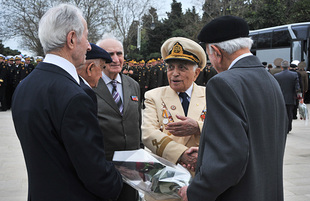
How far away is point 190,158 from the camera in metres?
2.25

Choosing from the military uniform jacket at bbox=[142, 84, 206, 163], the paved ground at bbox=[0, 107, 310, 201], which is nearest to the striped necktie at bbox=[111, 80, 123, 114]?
the military uniform jacket at bbox=[142, 84, 206, 163]

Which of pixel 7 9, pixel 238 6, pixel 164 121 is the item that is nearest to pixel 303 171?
pixel 164 121

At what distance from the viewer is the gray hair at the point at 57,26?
5.46ft

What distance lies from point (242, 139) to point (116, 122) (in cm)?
145

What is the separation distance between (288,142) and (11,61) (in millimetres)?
13619

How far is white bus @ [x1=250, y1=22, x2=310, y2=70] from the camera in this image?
18.5m

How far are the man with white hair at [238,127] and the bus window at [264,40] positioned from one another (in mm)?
20432

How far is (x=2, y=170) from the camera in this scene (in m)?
5.77

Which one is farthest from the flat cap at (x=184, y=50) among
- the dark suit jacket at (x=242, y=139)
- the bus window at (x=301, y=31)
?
the bus window at (x=301, y=31)

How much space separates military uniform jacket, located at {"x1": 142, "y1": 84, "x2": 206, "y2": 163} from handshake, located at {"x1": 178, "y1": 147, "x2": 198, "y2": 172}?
0.17 metres

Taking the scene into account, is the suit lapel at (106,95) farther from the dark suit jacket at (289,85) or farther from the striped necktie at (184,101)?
the dark suit jacket at (289,85)

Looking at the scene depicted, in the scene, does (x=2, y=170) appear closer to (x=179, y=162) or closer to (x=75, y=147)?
(x=179, y=162)

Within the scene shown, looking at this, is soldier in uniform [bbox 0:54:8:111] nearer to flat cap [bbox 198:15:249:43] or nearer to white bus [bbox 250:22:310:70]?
flat cap [bbox 198:15:249:43]

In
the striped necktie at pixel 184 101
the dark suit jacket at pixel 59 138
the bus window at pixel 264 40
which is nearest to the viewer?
the dark suit jacket at pixel 59 138
